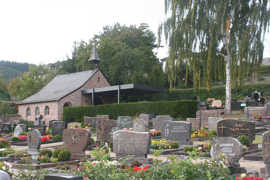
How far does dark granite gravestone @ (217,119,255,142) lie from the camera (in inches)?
492

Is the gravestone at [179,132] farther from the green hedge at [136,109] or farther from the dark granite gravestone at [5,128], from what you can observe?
the dark granite gravestone at [5,128]

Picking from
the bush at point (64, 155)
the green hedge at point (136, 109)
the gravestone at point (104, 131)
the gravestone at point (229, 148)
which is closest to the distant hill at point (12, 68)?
the green hedge at point (136, 109)

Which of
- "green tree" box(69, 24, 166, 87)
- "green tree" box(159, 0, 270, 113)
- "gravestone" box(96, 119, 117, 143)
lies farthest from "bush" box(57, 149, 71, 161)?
"green tree" box(69, 24, 166, 87)

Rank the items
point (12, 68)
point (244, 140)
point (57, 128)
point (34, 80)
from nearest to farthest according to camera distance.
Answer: point (244, 140) < point (57, 128) < point (34, 80) < point (12, 68)

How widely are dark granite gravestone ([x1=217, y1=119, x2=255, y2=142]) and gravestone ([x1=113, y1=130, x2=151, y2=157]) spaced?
137 inches

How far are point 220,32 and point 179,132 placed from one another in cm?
1192

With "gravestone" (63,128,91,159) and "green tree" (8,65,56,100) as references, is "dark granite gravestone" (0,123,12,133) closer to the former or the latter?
"gravestone" (63,128,91,159)

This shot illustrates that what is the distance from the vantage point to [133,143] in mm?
10438

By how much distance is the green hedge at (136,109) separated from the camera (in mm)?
26344

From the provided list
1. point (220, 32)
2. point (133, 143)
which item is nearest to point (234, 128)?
point (133, 143)

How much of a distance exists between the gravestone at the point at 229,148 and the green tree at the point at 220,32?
15.6m

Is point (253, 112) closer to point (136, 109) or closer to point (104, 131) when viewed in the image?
point (104, 131)

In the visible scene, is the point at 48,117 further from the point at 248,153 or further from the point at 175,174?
the point at 175,174

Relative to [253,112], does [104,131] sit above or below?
below
